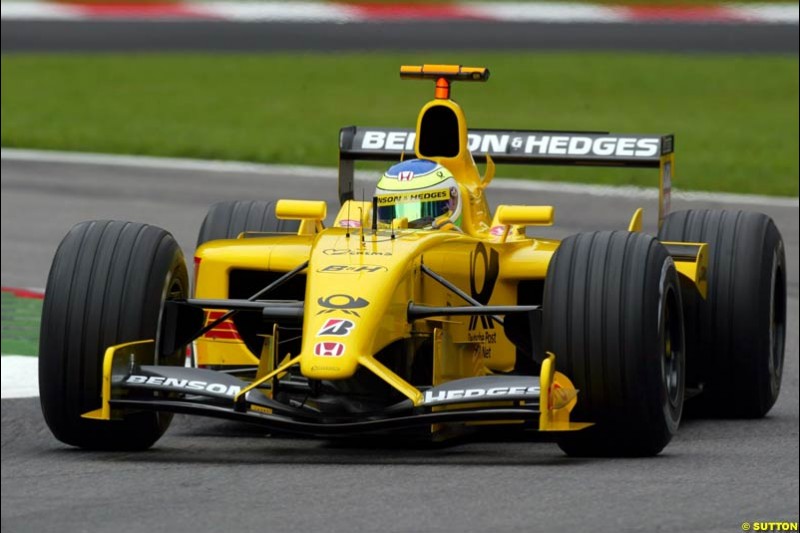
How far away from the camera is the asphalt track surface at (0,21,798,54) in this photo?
83.5ft

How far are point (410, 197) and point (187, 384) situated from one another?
1812mm

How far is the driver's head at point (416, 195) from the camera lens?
896 cm

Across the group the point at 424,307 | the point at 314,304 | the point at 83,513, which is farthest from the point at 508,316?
the point at 83,513

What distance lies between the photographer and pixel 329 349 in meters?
7.50

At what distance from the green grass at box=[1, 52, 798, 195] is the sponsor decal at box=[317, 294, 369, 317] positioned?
10.6 m

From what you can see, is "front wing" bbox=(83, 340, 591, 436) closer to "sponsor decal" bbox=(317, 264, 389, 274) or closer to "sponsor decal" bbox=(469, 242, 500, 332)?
"sponsor decal" bbox=(317, 264, 389, 274)

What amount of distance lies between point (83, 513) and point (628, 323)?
2467mm

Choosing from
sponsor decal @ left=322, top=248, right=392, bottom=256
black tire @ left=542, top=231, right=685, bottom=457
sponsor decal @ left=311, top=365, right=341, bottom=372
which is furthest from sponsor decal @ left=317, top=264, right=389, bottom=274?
black tire @ left=542, top=231, right=685, bottom=457

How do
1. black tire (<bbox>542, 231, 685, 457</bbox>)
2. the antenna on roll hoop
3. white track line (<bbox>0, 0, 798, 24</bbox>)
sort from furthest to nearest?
1. white track line (<bbox>0, 0, 798, 24</bbox>)
2. the antenna on roll hoop
3. black tire (<bbox>542, 231, 685, 457</bbox>)

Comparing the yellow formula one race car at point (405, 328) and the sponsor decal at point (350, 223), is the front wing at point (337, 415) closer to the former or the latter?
the yellow formula one race car at point (405, 328)

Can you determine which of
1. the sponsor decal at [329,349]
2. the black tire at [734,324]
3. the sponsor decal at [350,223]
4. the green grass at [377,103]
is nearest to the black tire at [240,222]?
the sponsor decal at [350,223]

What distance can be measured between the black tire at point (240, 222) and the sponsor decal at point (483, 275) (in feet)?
5.82

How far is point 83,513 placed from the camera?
6.62 m

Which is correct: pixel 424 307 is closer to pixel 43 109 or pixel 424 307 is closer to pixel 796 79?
pixel 43 109
